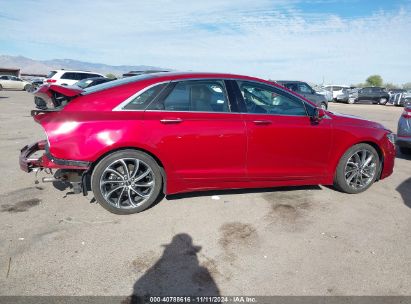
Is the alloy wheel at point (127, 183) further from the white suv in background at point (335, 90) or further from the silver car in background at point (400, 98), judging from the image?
the white suv in background at point (335, 90)

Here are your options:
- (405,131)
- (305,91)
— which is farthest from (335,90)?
(405,131)

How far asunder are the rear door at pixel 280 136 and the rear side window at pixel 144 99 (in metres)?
1.07

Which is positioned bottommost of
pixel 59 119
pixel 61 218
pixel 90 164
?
pixel 61 218

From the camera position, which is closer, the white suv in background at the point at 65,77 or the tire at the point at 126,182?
the tire at the point at 126,182

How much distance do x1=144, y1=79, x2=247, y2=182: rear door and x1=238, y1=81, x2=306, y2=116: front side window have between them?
0.83 ft

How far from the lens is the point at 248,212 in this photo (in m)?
4.17

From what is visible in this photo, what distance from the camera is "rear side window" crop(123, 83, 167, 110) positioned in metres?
3.86

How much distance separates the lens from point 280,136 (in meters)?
4.30

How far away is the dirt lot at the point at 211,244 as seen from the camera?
2779mm

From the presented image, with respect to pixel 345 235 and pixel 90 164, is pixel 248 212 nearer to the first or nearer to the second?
pixel 345 235

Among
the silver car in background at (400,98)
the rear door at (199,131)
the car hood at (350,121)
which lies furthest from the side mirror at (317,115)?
the silver car in background at (400,98)

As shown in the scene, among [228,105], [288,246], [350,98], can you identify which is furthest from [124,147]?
[350,98]

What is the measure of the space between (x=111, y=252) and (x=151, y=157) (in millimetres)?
1199

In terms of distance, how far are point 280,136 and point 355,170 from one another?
1.41 meters
